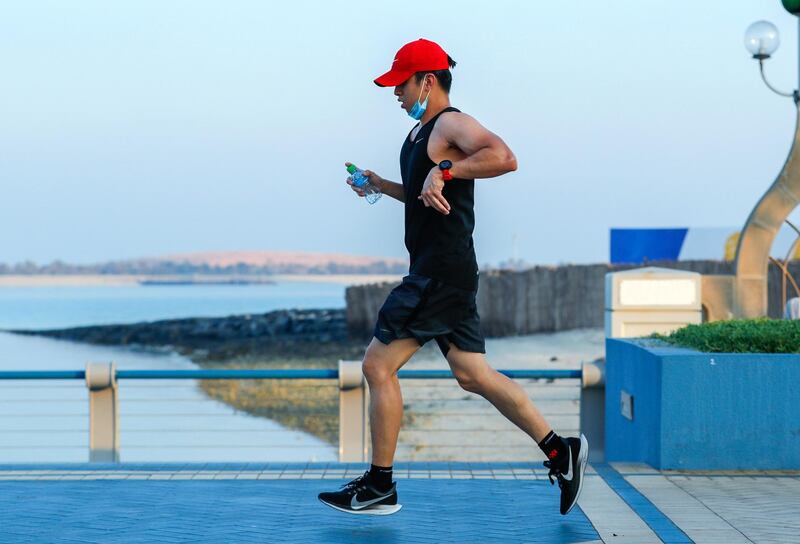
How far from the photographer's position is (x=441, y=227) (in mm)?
5301

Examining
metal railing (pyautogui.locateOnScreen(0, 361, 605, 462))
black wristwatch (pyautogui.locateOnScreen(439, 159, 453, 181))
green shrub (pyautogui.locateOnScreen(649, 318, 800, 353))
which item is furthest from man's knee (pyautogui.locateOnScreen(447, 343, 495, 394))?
metal railing (pyautogui.locateOnScreen(0, 361, 605, 462))

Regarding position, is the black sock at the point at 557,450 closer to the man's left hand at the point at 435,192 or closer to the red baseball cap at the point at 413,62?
the man's left hand at the point at 435,192

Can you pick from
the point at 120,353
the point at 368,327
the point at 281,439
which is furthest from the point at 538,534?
the point at 120,353

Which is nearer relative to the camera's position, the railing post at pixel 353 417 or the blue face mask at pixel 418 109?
the blue face mask at pixel 418 109

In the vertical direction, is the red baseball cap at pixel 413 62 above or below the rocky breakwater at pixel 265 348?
above

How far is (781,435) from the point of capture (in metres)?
6.83

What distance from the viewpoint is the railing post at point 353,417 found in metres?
8.45

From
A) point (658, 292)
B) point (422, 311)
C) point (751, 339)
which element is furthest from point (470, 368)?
point (658, 292)

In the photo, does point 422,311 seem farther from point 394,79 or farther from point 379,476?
point 394,79

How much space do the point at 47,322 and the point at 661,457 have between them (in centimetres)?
11095

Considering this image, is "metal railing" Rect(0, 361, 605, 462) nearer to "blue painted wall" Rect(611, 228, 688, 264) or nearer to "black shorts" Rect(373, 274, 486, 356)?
"black shorts" Rect(373, 274, 486, 356)

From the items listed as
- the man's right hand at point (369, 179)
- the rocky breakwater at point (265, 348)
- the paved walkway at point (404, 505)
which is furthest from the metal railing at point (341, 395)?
the rocky breakwater at point (265, 348)

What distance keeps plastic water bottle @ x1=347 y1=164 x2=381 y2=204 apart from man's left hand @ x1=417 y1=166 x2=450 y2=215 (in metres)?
0.77

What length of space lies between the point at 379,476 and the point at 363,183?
1.38m
